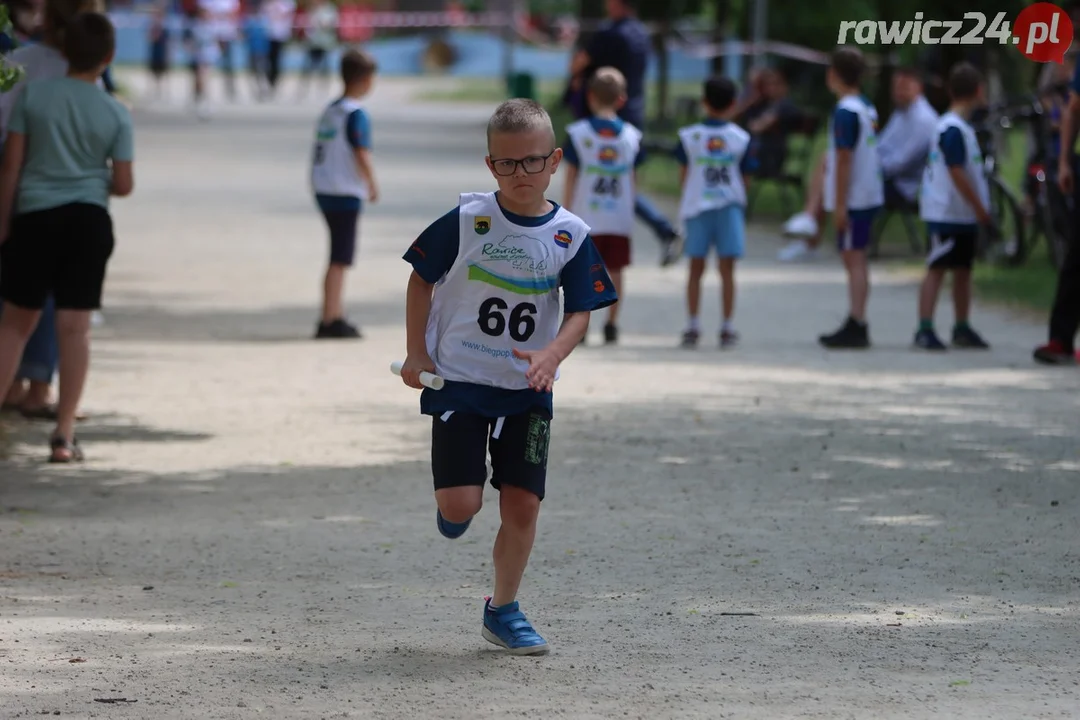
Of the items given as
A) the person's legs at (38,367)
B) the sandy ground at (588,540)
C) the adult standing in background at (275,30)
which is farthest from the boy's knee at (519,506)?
the adult standing in background at (275,30)

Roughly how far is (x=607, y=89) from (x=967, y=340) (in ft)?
9.01

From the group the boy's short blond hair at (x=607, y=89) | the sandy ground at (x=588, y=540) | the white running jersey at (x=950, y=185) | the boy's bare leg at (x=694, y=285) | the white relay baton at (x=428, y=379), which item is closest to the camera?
the sandy ground at (x=588, y=540)

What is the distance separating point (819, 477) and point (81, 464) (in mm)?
3111

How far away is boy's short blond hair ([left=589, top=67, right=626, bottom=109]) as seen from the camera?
38.1ft

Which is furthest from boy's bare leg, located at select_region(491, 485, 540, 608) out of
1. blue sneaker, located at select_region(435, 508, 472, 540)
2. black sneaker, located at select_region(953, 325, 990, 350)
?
black sneaker, located at select_region(953, 325, 990, 350)

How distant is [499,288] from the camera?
538 cm

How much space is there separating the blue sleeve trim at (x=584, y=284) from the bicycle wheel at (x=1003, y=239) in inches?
434

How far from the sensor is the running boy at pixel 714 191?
11.9m

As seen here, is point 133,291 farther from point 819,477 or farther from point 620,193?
point 819,477

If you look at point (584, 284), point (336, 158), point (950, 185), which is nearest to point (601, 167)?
point (336, 158)

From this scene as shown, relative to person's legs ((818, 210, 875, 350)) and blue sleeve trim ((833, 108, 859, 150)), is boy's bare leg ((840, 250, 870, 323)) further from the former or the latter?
blue sleeve trim ((833, 108, 859, 150))

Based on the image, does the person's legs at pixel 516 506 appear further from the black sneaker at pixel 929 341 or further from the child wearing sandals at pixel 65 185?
the black sneaker at pixel 929 341

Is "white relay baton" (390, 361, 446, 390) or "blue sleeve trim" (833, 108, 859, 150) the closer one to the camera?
"white relay baton" (390, 361, 446, 390)

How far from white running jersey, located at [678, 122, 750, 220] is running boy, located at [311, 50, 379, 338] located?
6.36ft
